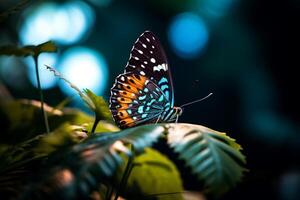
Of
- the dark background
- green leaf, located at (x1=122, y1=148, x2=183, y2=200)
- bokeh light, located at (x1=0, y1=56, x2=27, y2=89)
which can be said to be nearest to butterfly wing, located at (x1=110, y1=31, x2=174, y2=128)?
green leaf, located at (x1=122, y1=148, x2=183, y2=200)

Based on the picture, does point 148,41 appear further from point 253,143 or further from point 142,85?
point 253,143

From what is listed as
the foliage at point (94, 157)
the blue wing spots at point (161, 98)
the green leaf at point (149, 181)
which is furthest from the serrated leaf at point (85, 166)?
the blue wing spots at point (161, 98)

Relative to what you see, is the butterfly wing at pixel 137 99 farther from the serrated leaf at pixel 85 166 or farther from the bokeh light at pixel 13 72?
the bokeh light at pixel 13 72

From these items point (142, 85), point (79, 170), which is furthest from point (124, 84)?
point (79, 170)

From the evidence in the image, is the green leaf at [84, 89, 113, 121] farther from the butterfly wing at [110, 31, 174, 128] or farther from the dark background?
the dark background

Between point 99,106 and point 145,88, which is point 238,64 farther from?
point 99,106

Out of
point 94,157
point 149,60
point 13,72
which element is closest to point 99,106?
point 94,157

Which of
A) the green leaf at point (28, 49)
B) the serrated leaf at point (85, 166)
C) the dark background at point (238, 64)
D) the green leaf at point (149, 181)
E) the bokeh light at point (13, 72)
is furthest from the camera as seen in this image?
the dark background at point (238, 64)
